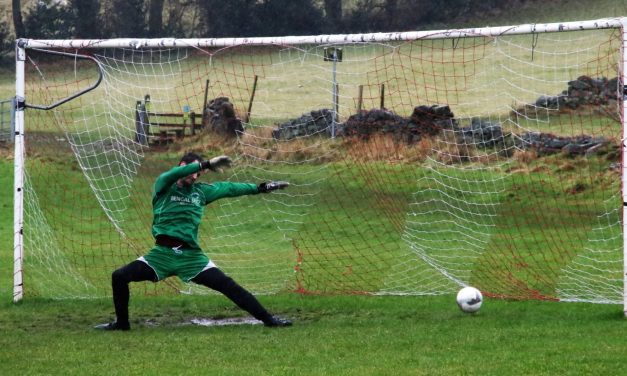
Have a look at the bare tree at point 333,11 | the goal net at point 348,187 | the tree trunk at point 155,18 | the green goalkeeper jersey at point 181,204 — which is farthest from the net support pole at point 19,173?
the bare tree at point 333,11

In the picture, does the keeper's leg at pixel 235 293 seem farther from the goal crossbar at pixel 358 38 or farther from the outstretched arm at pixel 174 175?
the goal crossbar at pixel 358 38

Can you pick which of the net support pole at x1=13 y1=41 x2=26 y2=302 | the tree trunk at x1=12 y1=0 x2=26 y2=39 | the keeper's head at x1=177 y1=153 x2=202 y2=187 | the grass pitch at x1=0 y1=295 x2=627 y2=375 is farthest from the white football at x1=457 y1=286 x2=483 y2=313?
the tree trunk at x1=12 y1=0 x2=26 y2=39

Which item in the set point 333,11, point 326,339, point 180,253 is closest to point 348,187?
point 180,253

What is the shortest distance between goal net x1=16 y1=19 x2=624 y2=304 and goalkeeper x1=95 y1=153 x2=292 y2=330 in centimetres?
206

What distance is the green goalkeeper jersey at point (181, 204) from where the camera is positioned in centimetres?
1146

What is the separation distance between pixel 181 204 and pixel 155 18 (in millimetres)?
39996

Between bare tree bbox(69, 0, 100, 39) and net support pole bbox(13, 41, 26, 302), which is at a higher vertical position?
bare tree bbox(69, 0, 100, 39)

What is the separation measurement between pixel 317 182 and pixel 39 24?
32169 mm

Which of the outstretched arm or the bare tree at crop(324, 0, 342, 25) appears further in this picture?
the bare tree at crop(324, 0, 342, 25)

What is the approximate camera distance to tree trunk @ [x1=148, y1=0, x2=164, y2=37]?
49344mm

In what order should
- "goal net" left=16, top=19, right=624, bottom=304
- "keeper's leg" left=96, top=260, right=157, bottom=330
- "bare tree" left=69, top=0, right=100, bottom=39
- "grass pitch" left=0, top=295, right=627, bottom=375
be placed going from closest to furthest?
"grass pitch" left=0, top=295, right=627, bottom=375
"keeper's leg" left=96, top=260, right=157, bottom=330
"goal net" left=16, top=19, right=624, bottom=304
"bare tree" left=69, top=0, right=100, bottom=39

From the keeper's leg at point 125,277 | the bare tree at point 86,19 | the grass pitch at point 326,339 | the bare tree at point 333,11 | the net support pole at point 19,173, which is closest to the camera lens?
the grass pitch at point 326,339

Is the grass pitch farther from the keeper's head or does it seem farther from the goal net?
the keeper's head

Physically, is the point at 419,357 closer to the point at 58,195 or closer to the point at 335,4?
the point at 58,195
